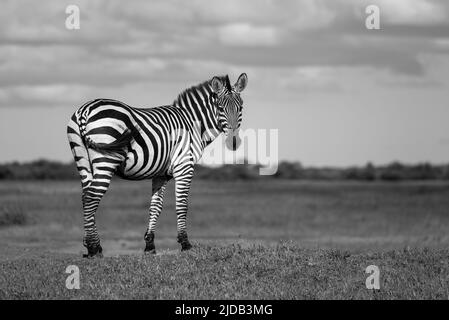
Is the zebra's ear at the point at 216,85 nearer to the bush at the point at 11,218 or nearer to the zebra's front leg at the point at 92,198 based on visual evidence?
the zebra's front leg at the point at 92,198

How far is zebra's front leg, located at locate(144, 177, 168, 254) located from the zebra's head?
1.55m

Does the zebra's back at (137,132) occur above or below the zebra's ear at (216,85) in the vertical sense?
below

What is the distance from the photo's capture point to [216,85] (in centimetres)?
1495

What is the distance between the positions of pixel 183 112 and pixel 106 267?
3756 millimetres

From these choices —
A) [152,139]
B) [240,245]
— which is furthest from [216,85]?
[240,245]

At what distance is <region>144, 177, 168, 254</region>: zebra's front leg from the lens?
1461 centimetres

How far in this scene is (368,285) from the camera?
1220 cm

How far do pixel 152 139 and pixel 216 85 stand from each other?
6.12ft

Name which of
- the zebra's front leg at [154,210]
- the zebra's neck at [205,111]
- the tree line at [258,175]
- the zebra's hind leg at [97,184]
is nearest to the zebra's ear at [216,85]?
the zebra's neck at [205,111]

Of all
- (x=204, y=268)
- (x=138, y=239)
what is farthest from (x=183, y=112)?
(x=138, y=239)

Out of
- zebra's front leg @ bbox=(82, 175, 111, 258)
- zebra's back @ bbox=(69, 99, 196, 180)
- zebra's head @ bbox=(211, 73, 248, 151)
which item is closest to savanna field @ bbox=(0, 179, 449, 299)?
zebra's front leg @ bbox=(82, 175, 111, 258)

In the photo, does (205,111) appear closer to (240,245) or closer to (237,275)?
(240,245)

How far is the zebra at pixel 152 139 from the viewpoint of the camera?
1329 cm
